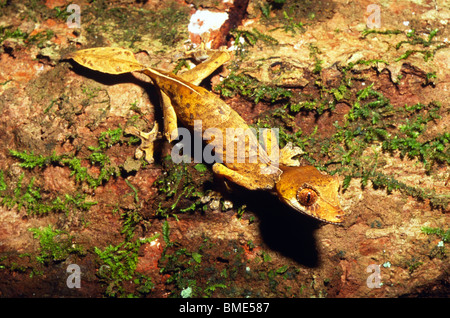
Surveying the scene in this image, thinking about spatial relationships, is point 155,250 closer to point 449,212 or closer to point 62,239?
point 62,239

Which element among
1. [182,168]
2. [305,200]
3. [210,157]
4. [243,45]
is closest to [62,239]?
[182,168]

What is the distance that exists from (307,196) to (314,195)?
0.10 m

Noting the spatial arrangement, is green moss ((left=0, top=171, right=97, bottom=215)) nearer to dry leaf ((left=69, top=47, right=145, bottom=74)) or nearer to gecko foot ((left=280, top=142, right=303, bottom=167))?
dry leaf ((left=69, top=47, right=145, bottom=74))

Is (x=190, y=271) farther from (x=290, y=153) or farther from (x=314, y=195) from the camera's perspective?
(x=290, y=153)

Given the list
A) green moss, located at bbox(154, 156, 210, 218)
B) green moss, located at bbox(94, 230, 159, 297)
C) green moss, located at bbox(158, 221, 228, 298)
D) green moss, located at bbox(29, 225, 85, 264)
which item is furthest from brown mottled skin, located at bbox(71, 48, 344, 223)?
green moss, located at bbox(29, 225, 85, 264)

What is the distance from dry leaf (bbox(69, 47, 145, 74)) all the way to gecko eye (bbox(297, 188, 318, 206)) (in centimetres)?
340

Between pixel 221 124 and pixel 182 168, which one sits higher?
pixel 221 124

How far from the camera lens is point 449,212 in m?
4.79

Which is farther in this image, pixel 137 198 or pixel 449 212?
pixel 137 198

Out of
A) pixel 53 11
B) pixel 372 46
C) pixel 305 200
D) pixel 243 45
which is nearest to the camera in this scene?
pixel 305 200

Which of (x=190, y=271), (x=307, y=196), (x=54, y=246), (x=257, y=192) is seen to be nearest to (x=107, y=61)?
(x=54, y=246)

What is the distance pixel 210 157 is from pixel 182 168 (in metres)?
0.51

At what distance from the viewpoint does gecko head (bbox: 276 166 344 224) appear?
4.03 m

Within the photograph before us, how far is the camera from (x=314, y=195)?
409cm
